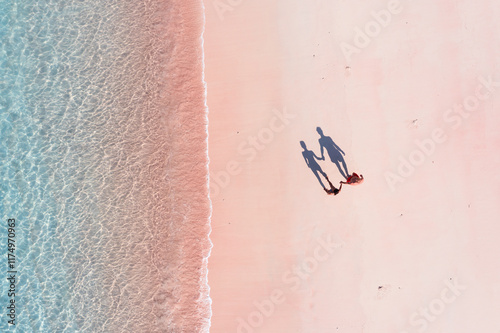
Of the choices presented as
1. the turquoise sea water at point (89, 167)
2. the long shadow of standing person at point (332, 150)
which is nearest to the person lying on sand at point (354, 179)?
the long shadow of standing person at point (332, 150)

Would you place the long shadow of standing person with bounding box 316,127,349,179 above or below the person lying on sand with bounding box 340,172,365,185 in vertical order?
above

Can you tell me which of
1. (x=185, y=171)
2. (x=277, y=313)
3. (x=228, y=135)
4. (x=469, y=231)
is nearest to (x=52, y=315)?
(x=185, y=171)

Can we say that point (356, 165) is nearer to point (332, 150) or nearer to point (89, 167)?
point (332, 150)

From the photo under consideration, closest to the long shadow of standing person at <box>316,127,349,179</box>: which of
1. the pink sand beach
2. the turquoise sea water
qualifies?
the pink sand beach

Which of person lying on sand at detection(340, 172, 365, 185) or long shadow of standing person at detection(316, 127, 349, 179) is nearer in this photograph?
person lying on sand at detection(340, 172, 365, 185)

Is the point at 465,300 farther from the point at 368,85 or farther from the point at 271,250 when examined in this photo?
the point at 368,85

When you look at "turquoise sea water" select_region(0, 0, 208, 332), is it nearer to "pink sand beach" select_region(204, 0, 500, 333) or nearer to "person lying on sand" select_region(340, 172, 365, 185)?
"pink sand beach" select_region(204, 0, 500, 333)
